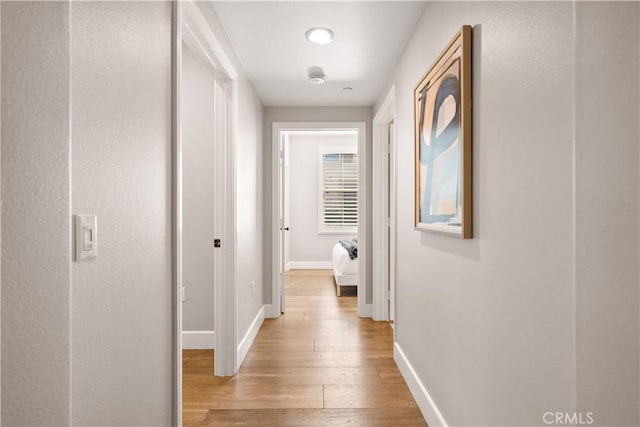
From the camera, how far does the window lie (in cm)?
723

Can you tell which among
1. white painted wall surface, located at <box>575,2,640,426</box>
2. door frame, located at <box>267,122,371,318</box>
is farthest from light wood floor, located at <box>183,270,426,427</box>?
white painted wall surface, located at <box>575,2,640,426</box>

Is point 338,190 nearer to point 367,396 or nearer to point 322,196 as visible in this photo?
point 322,196

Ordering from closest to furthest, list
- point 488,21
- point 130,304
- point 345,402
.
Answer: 1. point 130,304
2. point 488,21
3. point 345,402

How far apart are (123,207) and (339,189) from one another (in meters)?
6.20

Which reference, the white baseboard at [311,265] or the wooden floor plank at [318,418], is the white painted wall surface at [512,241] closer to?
the wooden floor plank at [318,418]

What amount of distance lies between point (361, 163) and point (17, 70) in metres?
3.44

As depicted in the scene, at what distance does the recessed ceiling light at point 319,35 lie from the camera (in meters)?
2.37

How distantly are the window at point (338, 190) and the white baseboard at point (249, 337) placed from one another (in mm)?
3552

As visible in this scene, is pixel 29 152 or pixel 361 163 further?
pixel 361 163

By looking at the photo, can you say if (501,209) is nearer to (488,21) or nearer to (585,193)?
(585,193)

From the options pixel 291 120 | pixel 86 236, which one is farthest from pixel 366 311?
pixel 86 236

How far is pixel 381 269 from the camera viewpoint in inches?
155

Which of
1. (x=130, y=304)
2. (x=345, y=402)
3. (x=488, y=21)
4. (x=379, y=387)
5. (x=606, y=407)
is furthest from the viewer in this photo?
(x=379, y=387)

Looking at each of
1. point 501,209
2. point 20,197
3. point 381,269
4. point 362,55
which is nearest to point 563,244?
point 501,209
